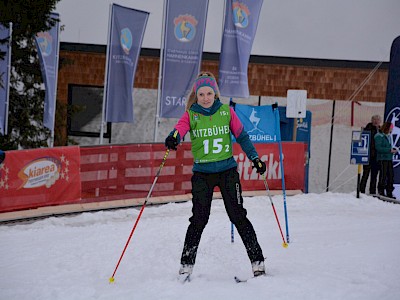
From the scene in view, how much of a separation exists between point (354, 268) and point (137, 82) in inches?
631

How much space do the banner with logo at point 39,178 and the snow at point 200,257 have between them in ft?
2.26

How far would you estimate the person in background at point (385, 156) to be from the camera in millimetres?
12180

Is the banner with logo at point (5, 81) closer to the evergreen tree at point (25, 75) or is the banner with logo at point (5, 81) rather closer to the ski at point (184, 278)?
the evergreen tree at point (25, 75)

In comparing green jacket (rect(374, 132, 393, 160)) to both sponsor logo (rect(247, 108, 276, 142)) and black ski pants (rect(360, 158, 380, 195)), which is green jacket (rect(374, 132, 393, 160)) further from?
sponsor logo (rect(247, 108, 276, 142))

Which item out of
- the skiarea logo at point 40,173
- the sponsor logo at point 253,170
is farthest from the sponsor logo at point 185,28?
the skiarea logo at point 40,173

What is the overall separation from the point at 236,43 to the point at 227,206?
9.37 m

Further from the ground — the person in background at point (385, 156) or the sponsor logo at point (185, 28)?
the sponsor logo at point (185, 28)

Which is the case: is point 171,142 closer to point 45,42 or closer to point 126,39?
point 126,39

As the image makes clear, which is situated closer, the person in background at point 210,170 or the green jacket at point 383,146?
the person in background at point 210,170

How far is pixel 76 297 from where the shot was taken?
449 cm

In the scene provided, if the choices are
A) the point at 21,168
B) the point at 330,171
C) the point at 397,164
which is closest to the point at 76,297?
the point at 21,168

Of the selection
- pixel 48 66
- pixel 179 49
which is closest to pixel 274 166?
pixel 179 49

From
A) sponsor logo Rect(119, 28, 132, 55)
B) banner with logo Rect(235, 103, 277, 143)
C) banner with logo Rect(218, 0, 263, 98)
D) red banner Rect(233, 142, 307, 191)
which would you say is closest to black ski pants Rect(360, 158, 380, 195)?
red banner Rect(233, 142, 307, 191)

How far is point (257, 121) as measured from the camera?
1232 cm
